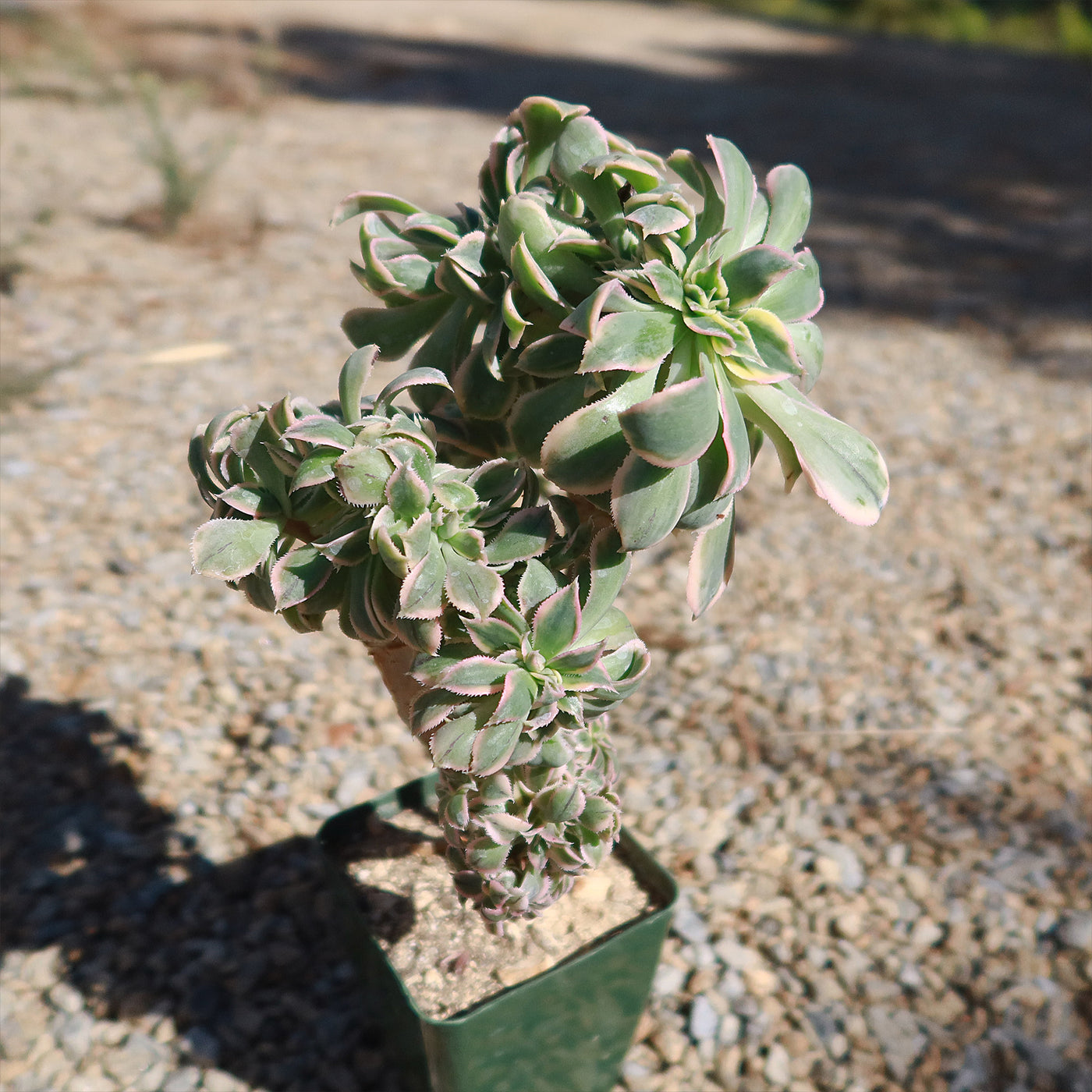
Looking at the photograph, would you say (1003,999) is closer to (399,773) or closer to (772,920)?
(772,920)

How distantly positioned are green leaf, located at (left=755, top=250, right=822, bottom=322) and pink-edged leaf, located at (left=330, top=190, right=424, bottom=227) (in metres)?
0.38

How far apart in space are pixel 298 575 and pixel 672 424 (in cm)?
38

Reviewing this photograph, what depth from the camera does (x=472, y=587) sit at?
91 cm

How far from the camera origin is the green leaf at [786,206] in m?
0.96

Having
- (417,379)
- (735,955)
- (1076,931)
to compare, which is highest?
(417,379)

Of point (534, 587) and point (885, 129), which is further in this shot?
point (885, 129)

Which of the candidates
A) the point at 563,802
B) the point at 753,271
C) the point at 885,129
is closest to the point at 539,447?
the point at 753,271

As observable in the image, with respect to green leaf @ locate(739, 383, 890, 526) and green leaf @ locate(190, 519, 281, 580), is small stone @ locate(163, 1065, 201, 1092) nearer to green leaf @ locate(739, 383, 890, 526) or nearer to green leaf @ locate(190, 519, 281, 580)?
green leaf @ locate(190, 519, 281, 580)

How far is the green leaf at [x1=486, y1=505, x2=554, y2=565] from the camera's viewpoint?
0.96 metres

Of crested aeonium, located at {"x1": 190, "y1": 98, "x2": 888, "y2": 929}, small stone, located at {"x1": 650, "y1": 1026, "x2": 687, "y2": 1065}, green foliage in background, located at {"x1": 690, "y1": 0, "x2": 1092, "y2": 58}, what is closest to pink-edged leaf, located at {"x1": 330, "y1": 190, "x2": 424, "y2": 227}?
crested aeonium, located at {"x1": 190, "y1": 98, "x2": 888, "y2": 929}

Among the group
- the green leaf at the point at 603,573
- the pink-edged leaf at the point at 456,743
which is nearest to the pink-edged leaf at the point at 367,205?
the green leaf at the point at 603,573

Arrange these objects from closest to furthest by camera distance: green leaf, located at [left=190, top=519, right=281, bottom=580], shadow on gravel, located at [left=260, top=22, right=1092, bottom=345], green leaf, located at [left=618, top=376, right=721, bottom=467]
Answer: green leaf, located at [left=618, top=376, right=721, bottom=467] < green leaf, located at [left=190, top=519, right=281, bottom=580] < shadow on gravel, located at [left=260, top=22, right=1092, bottom=345]

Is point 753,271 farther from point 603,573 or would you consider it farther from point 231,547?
point 231,547

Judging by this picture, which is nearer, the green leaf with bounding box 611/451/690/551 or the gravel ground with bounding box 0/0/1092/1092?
the green leaf with bounding box 611/451/690/551
